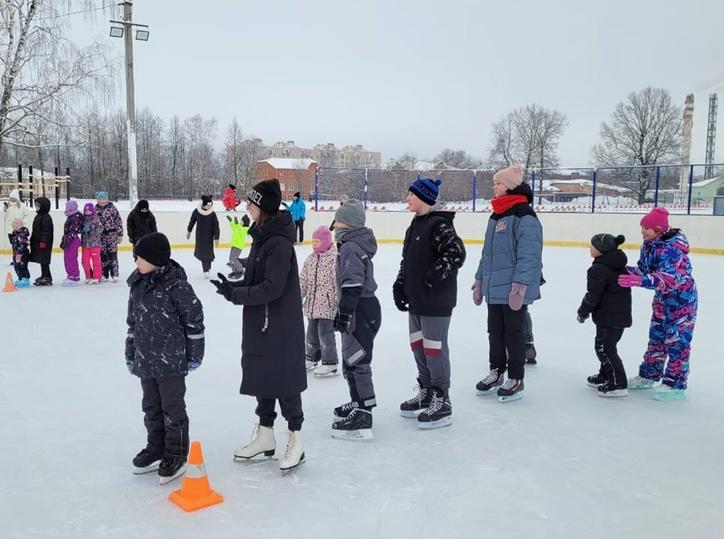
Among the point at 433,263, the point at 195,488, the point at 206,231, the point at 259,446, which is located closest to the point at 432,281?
the point at 433,263

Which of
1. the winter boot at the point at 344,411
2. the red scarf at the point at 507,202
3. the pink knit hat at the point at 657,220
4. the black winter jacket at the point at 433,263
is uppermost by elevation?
the red scarf at the point at 507,202

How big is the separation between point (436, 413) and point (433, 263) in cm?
95

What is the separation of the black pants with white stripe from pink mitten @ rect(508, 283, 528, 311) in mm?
735

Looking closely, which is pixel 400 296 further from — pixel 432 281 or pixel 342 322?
pixel 342 322

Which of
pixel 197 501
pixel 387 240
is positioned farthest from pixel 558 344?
pixel 387 240

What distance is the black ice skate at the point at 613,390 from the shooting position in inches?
176

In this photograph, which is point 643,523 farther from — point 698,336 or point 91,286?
point 91,286

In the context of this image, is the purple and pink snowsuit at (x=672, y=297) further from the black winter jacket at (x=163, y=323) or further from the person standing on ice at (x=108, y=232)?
the person standing on ice at (x=108, y=232)

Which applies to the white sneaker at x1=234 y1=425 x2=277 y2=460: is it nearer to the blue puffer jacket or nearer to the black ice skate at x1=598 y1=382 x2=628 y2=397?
the blue puffer jacket

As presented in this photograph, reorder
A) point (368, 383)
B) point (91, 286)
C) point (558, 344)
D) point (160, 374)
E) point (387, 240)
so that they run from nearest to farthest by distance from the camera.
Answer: point (160, 374) → point (368, 383) → point (558, 344) → point (91, 286) → point (387, 240)

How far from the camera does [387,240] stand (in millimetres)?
17672

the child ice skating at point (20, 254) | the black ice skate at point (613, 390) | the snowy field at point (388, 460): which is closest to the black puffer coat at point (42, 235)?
the child ice skating at point (20, 254)

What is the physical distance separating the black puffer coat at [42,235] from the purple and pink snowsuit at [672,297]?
8.12 metres

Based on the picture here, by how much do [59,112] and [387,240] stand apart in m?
10.2
